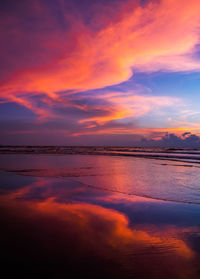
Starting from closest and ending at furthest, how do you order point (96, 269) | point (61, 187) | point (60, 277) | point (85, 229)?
point (60, 277) < point (96, 269) < point (85, 229) < point (61, 187)

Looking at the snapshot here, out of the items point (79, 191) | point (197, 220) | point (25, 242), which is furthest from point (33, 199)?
point (197, 220)

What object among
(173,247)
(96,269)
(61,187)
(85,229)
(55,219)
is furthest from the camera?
(61,187)

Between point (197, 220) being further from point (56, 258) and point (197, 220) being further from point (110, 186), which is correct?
point (110, 186)

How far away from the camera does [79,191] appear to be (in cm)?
813

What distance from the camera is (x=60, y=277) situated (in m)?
2.85

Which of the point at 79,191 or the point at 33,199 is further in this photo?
the point at 79,191

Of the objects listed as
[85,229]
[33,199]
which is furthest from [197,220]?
[33,199]

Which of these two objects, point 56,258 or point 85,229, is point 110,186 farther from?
point 56,258

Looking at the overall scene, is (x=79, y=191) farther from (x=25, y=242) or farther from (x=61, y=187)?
(x=25, y=242)

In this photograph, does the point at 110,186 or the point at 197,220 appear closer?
the point at 197,220

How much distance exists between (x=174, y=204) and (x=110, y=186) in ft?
10.7

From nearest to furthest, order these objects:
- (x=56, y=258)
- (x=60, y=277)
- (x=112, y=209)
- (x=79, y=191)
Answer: (x=60, y=277)
(x=56, y=258)
(x=112, y=209)
(x=79, y=191)

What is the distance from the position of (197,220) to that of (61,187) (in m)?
5.38

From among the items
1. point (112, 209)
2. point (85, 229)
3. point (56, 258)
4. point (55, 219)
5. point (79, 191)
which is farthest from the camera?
point (79, 191)
